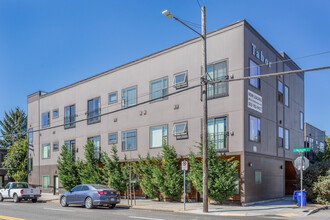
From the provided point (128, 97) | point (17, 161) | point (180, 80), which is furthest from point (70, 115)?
point (180, 80)

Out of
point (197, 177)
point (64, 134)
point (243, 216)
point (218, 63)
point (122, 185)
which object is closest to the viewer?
point (243, 216)

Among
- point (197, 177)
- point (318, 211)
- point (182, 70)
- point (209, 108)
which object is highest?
point (182, 70)

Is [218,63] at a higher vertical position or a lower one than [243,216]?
higher

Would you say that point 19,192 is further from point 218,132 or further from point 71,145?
point 218,132

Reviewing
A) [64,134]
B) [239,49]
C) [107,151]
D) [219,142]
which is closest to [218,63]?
[239,49]

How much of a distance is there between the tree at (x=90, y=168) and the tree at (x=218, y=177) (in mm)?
10082

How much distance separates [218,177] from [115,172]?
912 cm

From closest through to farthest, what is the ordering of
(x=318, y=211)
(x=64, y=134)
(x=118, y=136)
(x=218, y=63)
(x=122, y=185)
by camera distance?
1. (x=318, y=211)
2. (x=218, y=63)
3. (x=122, y=185)
4. (x=118, y=136)
5. (x=64, y=134)

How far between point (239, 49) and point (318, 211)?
9.96 m

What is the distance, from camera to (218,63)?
22531 mm

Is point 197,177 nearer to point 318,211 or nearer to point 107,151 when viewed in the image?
point 318,211

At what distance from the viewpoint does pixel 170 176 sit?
22859 millimetres

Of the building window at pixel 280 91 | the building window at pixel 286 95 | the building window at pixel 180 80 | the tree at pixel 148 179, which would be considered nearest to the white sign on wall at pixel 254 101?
the building window at pixel 280 91

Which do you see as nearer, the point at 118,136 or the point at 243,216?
the point at 243,216
